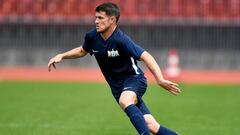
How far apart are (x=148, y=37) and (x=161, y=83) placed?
68.1 feet

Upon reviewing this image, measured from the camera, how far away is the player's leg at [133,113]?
7.86 metres

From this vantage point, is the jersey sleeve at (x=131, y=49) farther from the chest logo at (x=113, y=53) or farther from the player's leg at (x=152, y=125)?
the player's leg at (x=152, y=125)

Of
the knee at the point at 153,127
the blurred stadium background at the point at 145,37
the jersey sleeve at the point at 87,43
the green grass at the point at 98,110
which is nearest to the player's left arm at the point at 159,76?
the knee at the point at 153,127

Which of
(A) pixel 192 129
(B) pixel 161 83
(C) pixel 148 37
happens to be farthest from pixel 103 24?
(C) pixel 148 37

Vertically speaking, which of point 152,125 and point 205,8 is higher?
point 152,125

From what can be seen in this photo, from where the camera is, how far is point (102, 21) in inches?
325

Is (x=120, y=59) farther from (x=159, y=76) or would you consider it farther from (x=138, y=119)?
→ (x=138, y=119)

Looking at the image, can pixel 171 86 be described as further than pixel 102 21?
No

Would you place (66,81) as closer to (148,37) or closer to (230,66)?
(148,37)

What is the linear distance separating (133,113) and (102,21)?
1.26 m

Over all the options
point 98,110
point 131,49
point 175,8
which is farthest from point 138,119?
point 175,8

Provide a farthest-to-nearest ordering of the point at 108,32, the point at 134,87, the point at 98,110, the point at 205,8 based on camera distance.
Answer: the point at 205,8
the point at 98,110
the point at 108,32
the point at 134,87

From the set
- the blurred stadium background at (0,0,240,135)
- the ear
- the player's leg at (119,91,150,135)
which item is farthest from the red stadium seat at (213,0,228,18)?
the player's leg at (119,91,150,135)

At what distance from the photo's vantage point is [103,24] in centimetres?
827
